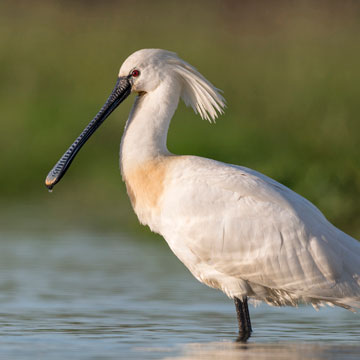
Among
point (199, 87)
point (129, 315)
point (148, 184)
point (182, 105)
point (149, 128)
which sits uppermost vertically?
point (182, 105)

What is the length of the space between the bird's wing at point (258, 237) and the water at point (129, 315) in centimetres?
42

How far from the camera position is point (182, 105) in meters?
18.1

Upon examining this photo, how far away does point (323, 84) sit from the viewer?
718 inches

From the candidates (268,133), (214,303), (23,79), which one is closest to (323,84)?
(268,133)

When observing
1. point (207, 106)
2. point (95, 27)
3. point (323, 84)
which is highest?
point (95, 27)

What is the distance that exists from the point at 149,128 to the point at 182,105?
8314mm

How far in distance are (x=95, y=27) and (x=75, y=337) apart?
43.6ft

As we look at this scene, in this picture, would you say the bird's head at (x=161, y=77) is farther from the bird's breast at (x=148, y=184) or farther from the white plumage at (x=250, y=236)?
the white plumage at (x=250, y=236)

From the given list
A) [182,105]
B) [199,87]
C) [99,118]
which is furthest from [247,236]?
[182,105]

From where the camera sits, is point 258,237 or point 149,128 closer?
point 258,237

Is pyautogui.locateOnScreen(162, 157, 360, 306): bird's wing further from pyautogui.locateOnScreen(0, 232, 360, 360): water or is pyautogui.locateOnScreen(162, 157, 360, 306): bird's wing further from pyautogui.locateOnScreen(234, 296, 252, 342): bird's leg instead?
pyautogui.locateOnScreen(0, 232, 360, 360): water

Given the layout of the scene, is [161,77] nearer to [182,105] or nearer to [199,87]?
[199,87]

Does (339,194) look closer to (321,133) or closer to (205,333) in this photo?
(321,133)

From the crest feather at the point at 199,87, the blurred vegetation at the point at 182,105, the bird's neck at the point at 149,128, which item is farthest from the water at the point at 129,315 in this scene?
Answer: the blurred vegetation at the point at 182,105
